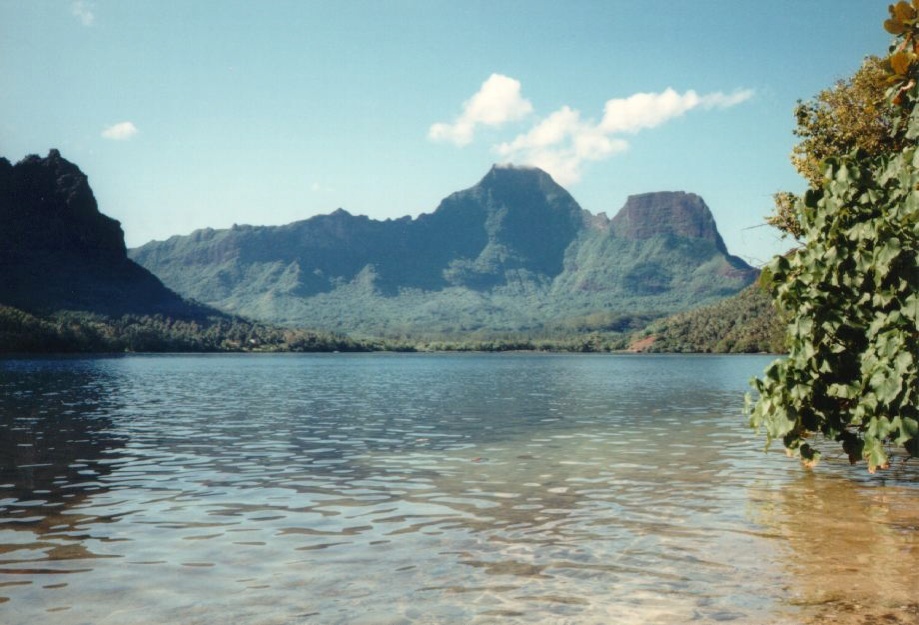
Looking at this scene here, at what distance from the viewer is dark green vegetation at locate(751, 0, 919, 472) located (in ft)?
46.3

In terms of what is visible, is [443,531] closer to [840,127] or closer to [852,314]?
[852,314]

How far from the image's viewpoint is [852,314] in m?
16.1

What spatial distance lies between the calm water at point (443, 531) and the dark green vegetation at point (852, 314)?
6.35ft

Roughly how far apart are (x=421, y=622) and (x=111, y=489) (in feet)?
43.8

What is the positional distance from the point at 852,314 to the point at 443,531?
31.3 feet

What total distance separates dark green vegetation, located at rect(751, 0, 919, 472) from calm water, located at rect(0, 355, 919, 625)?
1.94 metres

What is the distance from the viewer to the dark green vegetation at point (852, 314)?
555 inches

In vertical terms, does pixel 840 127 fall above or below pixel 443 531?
above

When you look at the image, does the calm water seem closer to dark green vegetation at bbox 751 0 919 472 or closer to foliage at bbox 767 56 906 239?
dark green vegetation at bbox 751 0 919 472

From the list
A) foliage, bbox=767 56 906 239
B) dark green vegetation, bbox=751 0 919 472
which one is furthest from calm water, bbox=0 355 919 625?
foliage, bbox=767 56 906 239

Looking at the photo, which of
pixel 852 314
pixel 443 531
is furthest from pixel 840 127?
pixel 443 531

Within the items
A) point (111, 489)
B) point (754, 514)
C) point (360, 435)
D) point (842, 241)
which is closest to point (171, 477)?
point (111, 489)

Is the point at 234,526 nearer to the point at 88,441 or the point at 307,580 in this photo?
the point at 307,580

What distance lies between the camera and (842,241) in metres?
16.2
